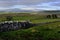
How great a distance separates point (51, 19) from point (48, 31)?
1.83 feet

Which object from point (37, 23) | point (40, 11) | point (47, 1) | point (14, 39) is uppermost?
point (47, 1)

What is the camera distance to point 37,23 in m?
4.67

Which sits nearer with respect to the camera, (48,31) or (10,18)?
(48,31)

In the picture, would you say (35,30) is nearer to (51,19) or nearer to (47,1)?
(51,19)

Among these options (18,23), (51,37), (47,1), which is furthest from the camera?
(47,1)

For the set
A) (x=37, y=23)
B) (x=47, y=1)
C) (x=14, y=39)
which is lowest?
(x=14, y=39)

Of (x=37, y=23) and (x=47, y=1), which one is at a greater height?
(x=47, y=1)

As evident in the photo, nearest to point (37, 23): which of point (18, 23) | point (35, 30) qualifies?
point (35, 30)

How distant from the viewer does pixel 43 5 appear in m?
4.91

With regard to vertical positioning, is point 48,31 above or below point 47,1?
below

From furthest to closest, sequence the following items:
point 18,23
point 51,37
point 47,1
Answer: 1. point 47,1
2. point 18,23
3. point 51,37

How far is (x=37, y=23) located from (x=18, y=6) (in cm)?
94

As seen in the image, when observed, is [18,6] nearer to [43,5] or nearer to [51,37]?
[43,5]

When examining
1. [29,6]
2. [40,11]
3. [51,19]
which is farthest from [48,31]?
[29,6]
